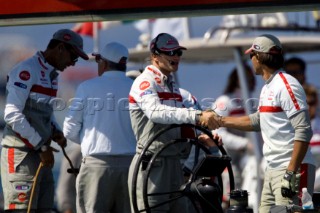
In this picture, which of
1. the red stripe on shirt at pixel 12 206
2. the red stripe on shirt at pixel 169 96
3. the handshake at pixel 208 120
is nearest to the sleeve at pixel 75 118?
the red stripe on shirt at pixel 12 206

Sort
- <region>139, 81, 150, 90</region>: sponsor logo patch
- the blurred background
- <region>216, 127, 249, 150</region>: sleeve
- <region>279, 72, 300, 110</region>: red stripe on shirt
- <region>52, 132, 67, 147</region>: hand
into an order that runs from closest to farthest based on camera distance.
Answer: <region>279, 72, 300, 110</region>: red stripe on shirt, <region>139, 81, 150, 90</region>: sponsor logo patch, <region>52, 132, 67, 147</region>: hand, <region>216, 127, 249, 150</region>: sleeve, the blurred background

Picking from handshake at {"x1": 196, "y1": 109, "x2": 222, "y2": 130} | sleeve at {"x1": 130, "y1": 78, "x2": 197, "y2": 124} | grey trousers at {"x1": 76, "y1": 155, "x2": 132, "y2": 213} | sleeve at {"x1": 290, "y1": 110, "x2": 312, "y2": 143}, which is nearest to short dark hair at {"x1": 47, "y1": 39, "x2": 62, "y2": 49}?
grey trousers at {"x1": 76, "y1": 155, "x2": 132, "y2": 213}

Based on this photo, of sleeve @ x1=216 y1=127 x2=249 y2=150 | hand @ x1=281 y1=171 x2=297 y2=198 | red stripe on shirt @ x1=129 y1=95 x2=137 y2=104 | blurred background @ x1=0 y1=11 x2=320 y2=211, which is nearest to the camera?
hand @ x1=281 y1=171 x2=297 y2=198

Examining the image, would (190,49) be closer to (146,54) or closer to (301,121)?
(146,54)

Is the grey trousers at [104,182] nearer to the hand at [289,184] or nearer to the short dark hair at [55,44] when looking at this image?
the short dark hair at [55,44]

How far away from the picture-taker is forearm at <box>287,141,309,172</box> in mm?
8297

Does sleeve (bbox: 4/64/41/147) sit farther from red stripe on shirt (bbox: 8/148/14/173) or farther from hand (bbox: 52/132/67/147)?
hand (bbox: 52/132/67/147)

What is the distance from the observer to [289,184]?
830cm

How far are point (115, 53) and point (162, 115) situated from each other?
3.91 ft

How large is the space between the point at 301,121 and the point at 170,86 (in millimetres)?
1104

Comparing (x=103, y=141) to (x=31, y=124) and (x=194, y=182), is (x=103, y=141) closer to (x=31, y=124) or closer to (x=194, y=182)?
(x=31, y=124)

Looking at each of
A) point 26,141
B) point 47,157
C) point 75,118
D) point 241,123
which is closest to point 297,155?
point 241,123

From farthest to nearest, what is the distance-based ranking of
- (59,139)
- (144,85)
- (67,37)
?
(59,139) < (67,37) < (144,85)

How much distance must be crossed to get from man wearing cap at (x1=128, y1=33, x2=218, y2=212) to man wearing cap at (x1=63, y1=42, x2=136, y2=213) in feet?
1.39
